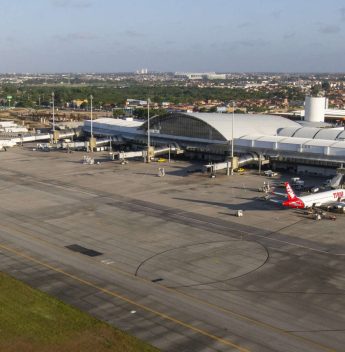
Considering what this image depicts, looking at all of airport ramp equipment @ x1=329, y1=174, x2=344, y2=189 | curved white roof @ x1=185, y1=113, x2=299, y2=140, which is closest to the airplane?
curved white roof @ x1=185, y1=113, x2=299, y2=140

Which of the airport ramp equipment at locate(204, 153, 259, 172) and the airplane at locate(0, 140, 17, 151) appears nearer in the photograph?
the airport ramp equipment at locate(204, 153, 259, 172)

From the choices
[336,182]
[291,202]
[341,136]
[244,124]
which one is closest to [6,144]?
[244,124]

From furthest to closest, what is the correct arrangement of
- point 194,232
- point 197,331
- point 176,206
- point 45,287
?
point 176,206
point 194,232
point 45,287
point 197,331

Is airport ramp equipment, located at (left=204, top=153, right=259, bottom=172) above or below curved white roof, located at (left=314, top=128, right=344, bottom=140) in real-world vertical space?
below

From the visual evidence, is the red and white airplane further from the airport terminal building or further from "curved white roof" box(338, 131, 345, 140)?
"curved white roof" box(338, 131, 345, 140)

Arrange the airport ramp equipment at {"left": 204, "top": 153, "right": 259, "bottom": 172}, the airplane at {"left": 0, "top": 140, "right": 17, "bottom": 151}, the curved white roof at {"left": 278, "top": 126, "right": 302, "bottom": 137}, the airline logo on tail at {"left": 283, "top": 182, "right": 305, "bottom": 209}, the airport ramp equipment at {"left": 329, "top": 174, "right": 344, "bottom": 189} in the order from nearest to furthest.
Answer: the airline logo on tail at {"left": 283, "top": 182, "right": 305, "bottom": 209} → the airport ramp equipment at {"left": 329, "top": 174, "right": 344, "bottom": 189} → the airport ramp equipment at {"left": 204, "top": 153, "right": 259, "bottom": 172} → the curved white roof at {"left": 278, "top": 126, "right": 302, "bottom": 137} → the airplane at {"left": 0, "top": 140, "right": 17, "bottom": 151}

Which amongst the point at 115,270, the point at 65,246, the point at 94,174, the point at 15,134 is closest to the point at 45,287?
the point at 115,270

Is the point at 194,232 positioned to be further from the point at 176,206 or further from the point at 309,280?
the point at 309,280

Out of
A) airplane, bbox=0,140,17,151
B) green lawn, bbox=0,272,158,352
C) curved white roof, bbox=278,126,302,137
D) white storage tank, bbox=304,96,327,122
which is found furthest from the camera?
white storage tank, bbox=304,96,327,122
